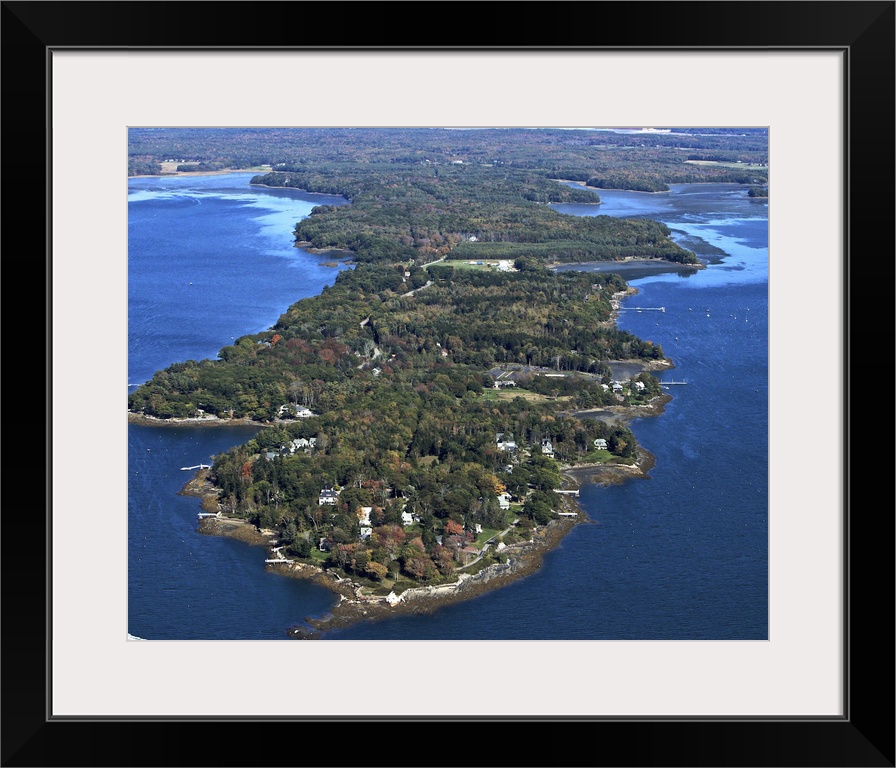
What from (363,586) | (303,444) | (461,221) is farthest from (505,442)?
(461,221)

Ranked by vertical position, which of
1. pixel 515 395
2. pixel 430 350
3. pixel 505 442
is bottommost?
pixel 505 442

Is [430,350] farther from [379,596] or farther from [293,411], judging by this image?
[379,596]

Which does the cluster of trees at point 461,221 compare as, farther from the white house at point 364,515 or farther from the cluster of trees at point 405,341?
the white house at point 364,515

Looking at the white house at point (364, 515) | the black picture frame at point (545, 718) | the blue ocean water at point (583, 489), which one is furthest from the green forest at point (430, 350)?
the black picture frame at point (545, 718)

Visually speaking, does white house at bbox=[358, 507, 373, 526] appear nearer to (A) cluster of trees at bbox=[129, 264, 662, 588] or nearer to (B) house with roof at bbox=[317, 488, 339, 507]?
(A) cluster of trees at bbox=[129, 264, 662, 588]
